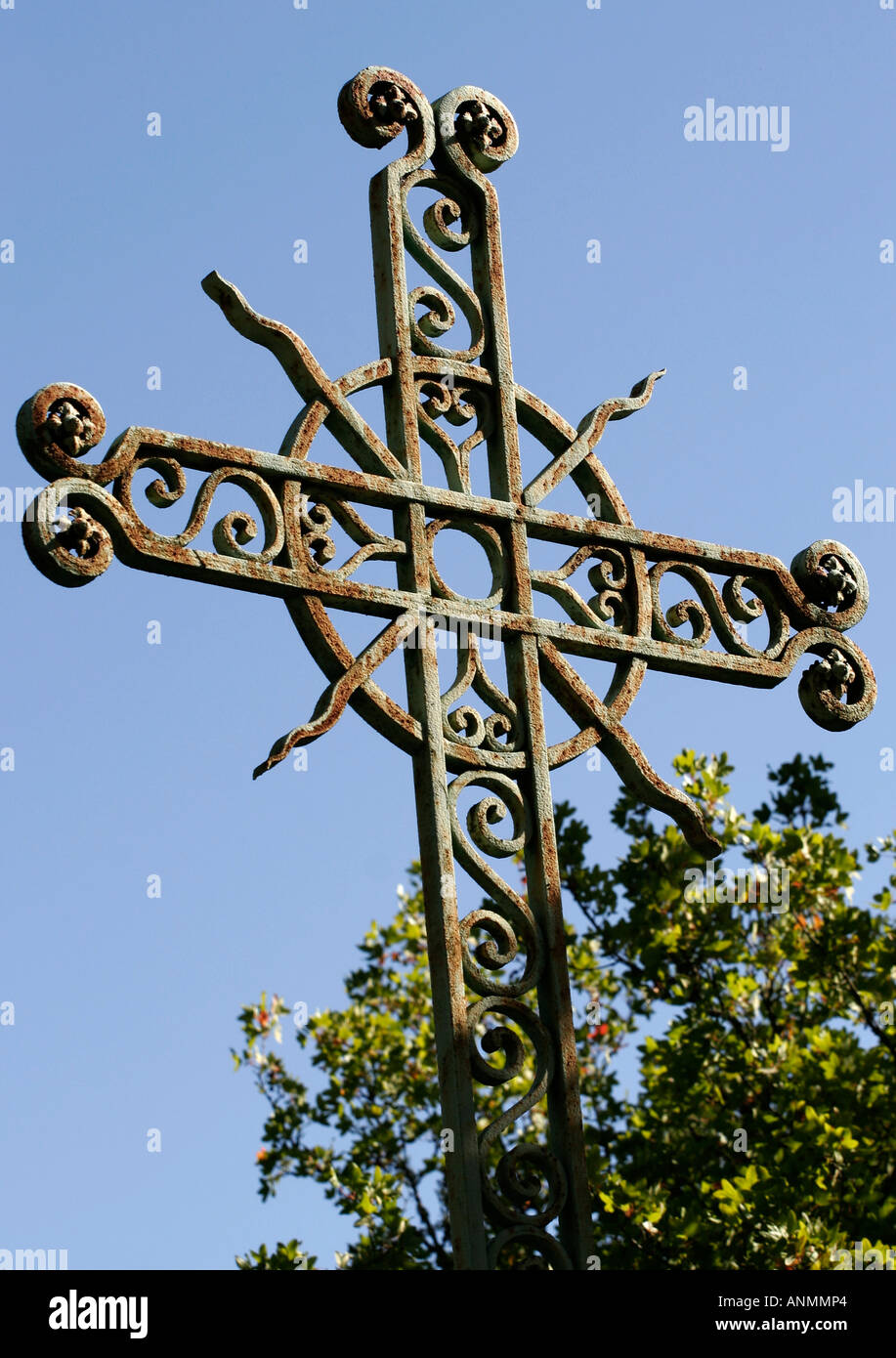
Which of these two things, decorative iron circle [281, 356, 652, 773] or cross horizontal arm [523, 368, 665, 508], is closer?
decorative iron circle [281, 356, 652, 773]

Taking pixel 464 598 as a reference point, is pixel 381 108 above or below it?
A: above

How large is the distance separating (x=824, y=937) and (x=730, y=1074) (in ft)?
2.48

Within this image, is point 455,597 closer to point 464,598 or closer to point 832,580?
point 464,598

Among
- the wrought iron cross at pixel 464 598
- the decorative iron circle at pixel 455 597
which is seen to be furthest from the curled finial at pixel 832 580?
the decorative iron circle at pixel 455 597

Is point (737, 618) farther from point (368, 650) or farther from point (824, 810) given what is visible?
point (824, 810)

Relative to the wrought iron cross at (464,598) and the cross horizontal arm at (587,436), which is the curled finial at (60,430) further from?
the cross horizontal arm at (587,436)

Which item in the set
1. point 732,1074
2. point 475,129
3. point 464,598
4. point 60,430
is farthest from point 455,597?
point 732,1074

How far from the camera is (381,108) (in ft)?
17.0

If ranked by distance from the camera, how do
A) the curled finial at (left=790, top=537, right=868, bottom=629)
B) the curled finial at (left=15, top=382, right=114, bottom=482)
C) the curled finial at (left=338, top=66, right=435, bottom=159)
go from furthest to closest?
the curled finial at (left=790, top=537, right=868, bottom=629) < the curled finial at (left=338, top=66, right=435, bottom=159) < the curled finial at (left=15, top=382, right=114, bottom=482)

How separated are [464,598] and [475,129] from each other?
4.38ft

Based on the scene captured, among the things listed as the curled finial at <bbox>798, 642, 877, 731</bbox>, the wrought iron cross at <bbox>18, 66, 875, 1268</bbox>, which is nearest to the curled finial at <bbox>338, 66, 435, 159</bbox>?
the wrought iron cross at <bbox>18, 66, 875, 1268</bbox>

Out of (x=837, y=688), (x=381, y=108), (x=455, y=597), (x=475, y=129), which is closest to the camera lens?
(x=455, y=597)

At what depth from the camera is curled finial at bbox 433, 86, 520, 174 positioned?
5348mm

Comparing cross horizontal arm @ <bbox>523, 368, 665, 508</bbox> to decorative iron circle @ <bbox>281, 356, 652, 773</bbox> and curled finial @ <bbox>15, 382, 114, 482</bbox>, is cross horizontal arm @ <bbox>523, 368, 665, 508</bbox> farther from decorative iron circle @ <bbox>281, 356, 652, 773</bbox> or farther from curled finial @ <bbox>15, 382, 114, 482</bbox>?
curled finial @ <bbox>15, 382, 114, 482</bbox>
